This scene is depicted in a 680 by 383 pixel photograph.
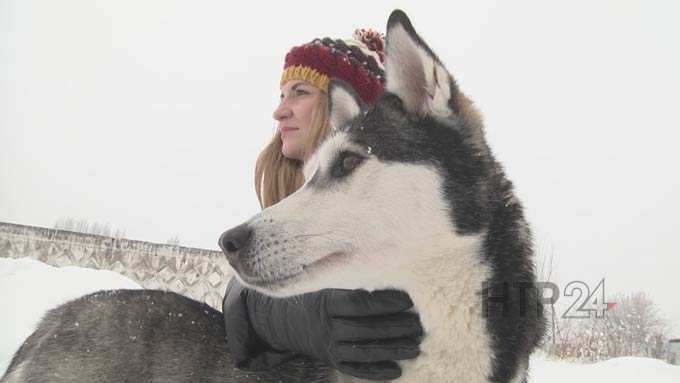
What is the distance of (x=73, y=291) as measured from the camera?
5336mm

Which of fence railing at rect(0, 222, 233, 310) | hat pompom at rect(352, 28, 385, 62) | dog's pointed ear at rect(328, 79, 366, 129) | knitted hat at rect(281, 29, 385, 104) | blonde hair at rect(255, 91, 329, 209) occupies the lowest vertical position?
fence railing at rect(0, 222, 233, 310)

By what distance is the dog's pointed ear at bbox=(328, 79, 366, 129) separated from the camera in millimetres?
2205

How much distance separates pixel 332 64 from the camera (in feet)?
9.57

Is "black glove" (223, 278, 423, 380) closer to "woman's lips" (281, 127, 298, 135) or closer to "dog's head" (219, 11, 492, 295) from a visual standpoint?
"dog's head" (219, 11, 492, 295)

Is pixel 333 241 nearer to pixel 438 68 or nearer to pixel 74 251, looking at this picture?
pixel 438 68

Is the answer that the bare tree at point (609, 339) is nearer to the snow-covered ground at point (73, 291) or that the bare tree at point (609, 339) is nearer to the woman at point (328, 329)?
the snow-covered ground at point (73, 291)

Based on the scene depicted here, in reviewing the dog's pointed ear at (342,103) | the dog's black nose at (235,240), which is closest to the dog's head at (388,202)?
the dog's black nose at (235,240)

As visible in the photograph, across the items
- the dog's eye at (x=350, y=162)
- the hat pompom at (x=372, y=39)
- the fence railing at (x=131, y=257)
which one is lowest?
the fence railing at (x=131, y=257)

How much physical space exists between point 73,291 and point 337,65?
4.34m

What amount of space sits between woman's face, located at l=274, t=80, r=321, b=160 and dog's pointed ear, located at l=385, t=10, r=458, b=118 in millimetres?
1124

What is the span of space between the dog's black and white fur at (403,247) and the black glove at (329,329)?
0.06 m

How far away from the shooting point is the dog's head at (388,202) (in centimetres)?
153

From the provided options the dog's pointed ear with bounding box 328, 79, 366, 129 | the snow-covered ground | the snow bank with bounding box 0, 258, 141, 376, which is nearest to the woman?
the dog's pointed ear with bounding box 328, 79, 366, 129

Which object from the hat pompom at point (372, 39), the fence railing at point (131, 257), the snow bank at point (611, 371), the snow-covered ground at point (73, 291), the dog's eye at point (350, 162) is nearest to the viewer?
the dog's eye at point (350, 162)
